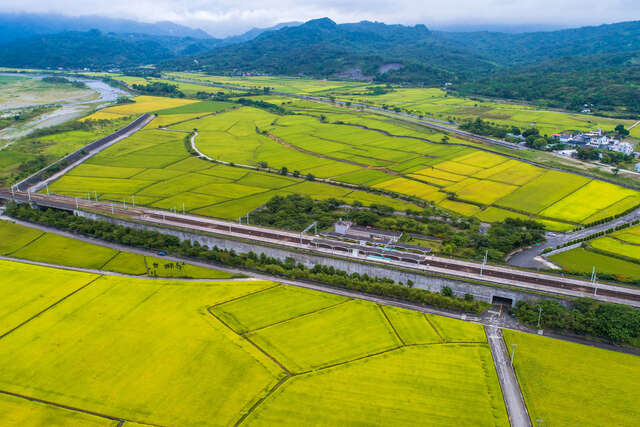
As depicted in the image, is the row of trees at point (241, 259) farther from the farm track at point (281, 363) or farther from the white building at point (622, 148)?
the white building at point (622, 148)

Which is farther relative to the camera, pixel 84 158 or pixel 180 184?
pixel 84 158

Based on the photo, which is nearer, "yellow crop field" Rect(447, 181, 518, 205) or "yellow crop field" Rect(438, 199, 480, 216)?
"yellow crop field" Rect(438, 199, 480, 216)

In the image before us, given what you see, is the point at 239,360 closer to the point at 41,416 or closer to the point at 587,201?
the point at 41,416

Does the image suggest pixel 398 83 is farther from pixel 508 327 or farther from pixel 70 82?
pixel 508 327

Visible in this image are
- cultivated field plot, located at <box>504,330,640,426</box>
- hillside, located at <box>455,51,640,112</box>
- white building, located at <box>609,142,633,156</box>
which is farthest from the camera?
hillside, located at <box>455,51,640,112</box>

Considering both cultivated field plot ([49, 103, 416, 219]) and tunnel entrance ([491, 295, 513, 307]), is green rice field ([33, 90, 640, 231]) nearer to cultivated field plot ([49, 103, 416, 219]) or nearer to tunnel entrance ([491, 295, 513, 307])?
cultivated field plot ([49, 103, 416, 219])

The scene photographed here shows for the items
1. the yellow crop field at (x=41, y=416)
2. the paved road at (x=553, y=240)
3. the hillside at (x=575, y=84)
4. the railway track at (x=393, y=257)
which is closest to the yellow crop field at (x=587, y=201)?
the paved road at (x=553, y=240)

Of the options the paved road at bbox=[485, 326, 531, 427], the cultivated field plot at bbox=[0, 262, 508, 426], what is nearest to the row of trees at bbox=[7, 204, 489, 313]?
the cultivated field plot at bbox=[0, 262, 508, 426]

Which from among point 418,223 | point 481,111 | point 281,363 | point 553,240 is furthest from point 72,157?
point 481,111
